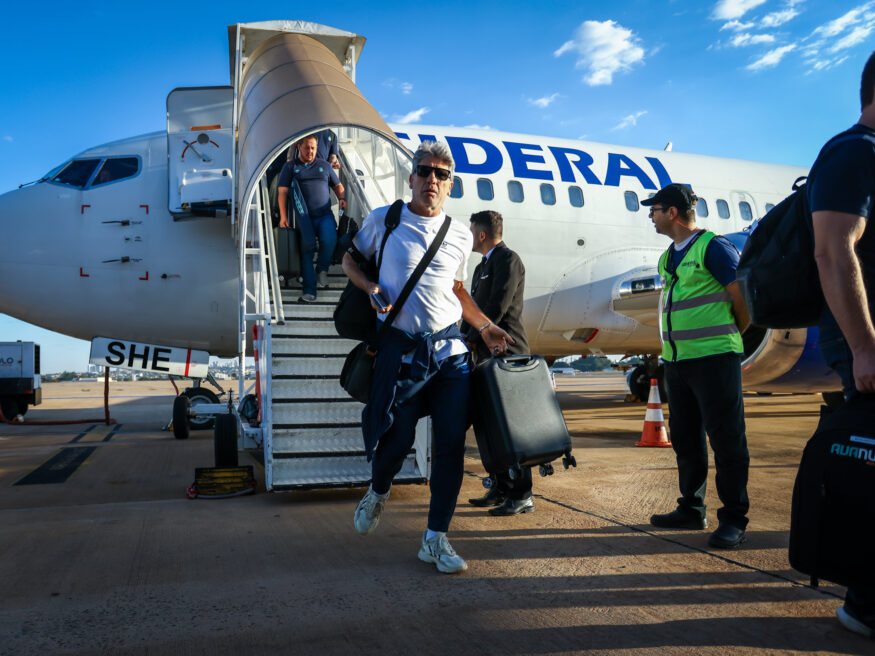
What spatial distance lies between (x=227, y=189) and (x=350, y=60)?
2012 millimetres

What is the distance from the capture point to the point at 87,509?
13.4ft

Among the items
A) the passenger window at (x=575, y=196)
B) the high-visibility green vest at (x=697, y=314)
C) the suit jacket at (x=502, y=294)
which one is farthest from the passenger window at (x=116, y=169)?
the high-visibility green vest at (x=697, y=314)

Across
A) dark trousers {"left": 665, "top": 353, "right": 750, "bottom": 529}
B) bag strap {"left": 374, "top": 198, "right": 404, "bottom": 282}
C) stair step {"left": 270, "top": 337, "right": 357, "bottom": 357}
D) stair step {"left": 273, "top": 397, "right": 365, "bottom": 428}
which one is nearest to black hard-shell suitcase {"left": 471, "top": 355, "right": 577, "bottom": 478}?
bag strap {"left": 374, "top": 198, "right": 404, "bottom": 282}

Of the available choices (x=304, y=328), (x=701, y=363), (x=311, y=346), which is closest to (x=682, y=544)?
(x=701, y=363)

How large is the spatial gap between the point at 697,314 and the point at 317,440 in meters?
2.57

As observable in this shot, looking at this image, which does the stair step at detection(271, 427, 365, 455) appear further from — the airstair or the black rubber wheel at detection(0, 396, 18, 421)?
the black rubber wheel at detection(0, 396, 18, 421)

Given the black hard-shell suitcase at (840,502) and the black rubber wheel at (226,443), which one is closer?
the black hard-shell suitcase at (840,502)

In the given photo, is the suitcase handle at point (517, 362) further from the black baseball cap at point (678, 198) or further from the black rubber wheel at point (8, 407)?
the black rubber wheel at point (8, 407)

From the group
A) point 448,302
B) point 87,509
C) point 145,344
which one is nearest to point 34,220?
point 145,344

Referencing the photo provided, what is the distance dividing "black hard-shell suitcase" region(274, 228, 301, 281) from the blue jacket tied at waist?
4093mm

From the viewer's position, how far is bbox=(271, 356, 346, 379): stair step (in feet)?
15.2

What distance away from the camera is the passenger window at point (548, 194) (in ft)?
30.6

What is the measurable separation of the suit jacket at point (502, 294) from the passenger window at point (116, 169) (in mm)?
5563

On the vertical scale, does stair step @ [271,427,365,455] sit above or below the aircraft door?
below
